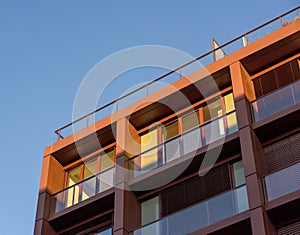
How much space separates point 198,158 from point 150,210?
321 cm

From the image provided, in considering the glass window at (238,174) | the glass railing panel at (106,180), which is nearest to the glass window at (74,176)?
the glass railing panel at (106,180)

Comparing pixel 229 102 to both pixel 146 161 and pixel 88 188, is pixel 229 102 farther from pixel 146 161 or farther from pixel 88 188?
pixel 88 188

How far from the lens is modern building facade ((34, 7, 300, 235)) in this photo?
23.9m

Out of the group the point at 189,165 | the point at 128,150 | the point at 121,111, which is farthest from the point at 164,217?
the point at 121,111

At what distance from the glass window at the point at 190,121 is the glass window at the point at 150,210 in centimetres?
371

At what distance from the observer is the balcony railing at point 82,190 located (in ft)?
95.7

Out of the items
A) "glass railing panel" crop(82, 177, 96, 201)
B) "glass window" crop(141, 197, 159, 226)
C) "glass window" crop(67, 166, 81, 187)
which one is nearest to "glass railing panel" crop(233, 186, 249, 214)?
"glass window" crop(141, 197, 159, 226)

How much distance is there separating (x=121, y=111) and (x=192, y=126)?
11.8 feet

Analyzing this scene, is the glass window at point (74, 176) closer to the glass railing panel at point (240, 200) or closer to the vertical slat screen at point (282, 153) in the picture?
the glass railing panel at point (240, 200)

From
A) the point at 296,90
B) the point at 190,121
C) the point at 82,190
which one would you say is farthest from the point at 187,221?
the point at 296,90

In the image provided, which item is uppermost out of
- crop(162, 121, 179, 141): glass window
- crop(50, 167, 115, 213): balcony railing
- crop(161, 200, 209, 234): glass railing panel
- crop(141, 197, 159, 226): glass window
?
crop(162, 121, 179, 141): glass window

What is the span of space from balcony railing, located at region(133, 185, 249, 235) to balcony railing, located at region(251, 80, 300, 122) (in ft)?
11.6

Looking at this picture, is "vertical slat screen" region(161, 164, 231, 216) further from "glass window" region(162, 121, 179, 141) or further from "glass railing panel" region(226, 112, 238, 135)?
"glass window" region(162, 121, 179, 141)

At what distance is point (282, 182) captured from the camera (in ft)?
77.3
